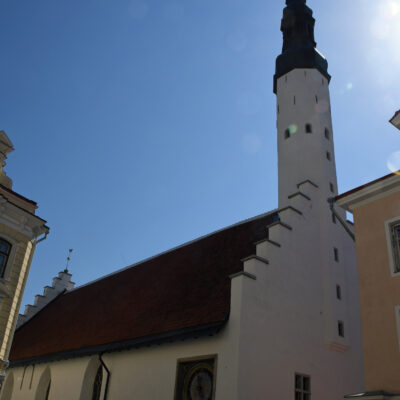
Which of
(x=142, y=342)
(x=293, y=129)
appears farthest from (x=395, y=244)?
(x=293, y=129)

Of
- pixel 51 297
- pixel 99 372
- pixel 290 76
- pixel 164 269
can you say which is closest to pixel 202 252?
pixel 164 269

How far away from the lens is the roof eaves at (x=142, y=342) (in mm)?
13969

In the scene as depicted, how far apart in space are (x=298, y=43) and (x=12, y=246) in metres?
16.7

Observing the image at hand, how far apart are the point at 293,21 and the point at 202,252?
1335 cm

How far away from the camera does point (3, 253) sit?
16.1 m

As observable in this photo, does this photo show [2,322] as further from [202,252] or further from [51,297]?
[51,297]

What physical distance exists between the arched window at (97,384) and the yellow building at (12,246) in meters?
4.21

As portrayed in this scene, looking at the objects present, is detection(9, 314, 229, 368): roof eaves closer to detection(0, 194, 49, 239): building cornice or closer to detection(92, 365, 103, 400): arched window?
detection(92, 365, 103, 400): arched window

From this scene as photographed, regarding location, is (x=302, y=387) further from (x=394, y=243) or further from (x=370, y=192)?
(x=370, y=192)

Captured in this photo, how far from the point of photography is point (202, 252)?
20453mm

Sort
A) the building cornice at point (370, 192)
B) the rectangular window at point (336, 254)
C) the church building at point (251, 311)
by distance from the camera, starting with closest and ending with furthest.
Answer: the building cornice at point (370, 192) → the church building at point (251, 311) → the rectangular window at point (336, 254)

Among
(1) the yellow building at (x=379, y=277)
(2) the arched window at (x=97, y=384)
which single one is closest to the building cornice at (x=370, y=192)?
(1) the yellow building at (x=379, y=277)

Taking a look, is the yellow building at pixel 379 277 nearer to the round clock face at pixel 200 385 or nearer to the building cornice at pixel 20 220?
the round clock face at pixel 200 385

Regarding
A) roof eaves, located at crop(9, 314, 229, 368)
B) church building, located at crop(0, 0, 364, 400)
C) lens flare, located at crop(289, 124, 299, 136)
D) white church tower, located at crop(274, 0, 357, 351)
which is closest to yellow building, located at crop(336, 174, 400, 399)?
church building, located at crop(0, 0, 364, 400)
